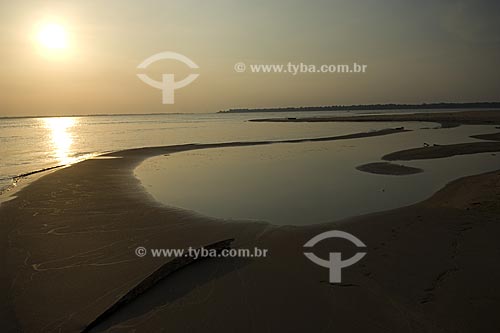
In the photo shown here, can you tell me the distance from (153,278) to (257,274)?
205 cm

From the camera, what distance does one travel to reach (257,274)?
7.07 m

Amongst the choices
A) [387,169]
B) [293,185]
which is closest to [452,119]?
[387,169]

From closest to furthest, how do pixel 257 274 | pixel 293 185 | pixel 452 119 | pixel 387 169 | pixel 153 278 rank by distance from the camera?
pixel 153 278 < pixel 257 274 < pixel 293 185 < pixel 387 169 < pixel 452 119

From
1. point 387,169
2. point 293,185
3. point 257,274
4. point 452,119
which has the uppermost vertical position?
point 452,119

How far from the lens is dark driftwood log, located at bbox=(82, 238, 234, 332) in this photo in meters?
5.75

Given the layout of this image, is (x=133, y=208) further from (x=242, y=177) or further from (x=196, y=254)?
(x=242, y=177)

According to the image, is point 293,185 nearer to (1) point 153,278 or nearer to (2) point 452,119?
(1) point 153,278

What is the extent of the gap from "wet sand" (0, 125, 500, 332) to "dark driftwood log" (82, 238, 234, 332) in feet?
0.46

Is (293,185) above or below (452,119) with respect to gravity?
below

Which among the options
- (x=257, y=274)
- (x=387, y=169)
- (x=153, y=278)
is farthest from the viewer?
(x=387, y=169)

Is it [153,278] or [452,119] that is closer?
[153,278]

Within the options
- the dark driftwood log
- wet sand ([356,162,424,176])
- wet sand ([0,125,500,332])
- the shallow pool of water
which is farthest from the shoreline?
the dark driftwood log

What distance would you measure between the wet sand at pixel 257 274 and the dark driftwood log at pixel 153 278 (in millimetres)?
139

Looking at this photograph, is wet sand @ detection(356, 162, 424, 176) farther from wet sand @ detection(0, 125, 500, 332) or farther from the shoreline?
the shoreline
